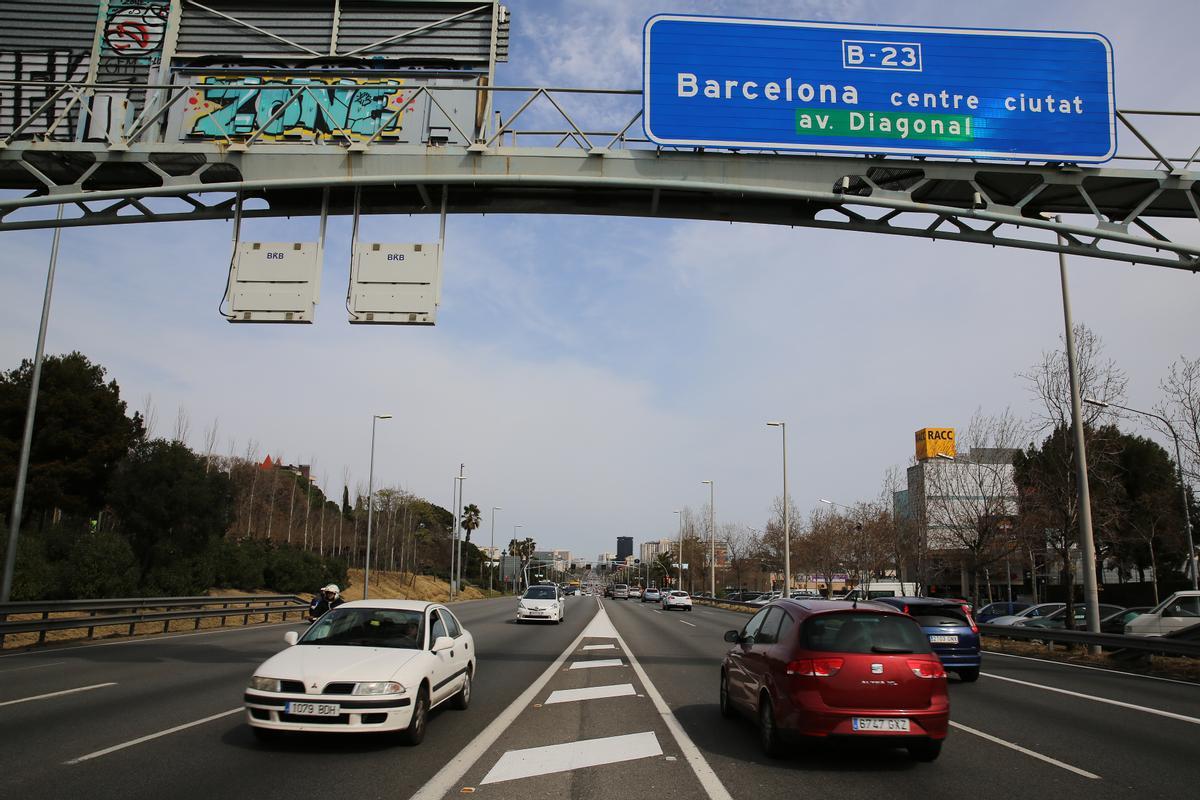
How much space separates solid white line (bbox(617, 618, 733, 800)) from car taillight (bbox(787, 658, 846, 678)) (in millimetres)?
1214

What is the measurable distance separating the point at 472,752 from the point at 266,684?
6.74 ft

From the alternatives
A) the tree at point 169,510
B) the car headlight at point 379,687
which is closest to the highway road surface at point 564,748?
the car headlight at point 379,687

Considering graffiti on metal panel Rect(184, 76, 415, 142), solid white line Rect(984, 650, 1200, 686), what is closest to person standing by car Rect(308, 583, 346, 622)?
graffiti on metal panel Rect(184, 76, 415, 142)

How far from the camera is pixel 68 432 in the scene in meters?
40.4

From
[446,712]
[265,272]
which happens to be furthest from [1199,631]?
[265,272]

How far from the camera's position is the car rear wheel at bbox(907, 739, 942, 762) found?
772cm

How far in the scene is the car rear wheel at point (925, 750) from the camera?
7.72m

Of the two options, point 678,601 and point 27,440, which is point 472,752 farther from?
point 678,601

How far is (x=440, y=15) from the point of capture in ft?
44.3

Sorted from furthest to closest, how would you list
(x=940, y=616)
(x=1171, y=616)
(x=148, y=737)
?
(x=1171, y=616) < (x=940, y=616) < (x=148, y=737)

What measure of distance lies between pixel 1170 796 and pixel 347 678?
709 cm

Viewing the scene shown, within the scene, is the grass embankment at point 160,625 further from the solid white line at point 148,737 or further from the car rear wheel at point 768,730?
the car rear wheel at point 768,730

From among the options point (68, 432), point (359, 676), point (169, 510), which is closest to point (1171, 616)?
point (359, 676)

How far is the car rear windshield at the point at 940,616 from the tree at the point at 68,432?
39.6m
